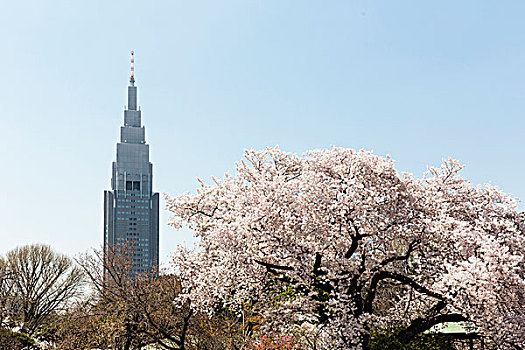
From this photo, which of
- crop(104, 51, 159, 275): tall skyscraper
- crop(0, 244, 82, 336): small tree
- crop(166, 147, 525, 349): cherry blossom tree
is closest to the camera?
crop(166, 147, 525, 349): cherry blossom tree

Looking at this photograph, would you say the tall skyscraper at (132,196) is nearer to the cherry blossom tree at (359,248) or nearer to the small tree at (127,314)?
the small tree at (127,314)

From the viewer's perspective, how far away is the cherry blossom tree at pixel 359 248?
→ 10.1m

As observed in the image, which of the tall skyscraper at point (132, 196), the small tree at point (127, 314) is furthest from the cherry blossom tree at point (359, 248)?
the tall skyscraper at point (132, 196)

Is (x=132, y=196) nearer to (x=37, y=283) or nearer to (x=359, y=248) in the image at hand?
(x=37, y=283)

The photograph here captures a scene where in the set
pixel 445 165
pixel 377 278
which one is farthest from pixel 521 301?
pixel 445 165

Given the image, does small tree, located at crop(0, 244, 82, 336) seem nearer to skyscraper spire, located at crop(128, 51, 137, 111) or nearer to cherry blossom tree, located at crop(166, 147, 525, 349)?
cherry blossom tree, located at crop(166, 147, 525, 349)

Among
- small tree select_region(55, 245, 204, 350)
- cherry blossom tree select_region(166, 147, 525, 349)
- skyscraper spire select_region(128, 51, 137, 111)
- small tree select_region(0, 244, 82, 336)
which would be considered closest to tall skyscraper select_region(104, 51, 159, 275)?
skyscraper spire select_region(128, 51, 137, 111)

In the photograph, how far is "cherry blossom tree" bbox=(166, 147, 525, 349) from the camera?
33.1ft

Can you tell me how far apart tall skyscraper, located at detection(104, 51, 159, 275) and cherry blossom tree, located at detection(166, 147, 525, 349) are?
11210 centimetres

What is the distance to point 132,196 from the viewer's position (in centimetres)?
12131

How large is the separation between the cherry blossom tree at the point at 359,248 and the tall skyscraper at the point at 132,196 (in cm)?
11210

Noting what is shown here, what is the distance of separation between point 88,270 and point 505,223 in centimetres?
1177

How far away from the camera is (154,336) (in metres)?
14.6

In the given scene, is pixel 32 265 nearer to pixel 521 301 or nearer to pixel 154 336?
pixel 154 336
